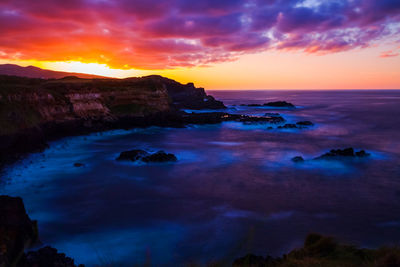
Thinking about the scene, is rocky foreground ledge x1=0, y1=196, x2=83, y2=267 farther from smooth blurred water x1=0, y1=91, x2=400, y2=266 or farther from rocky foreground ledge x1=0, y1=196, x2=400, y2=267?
smooth blurred water x1=0, y1=91, x2=400, y2=266

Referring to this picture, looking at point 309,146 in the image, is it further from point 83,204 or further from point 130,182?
point 83,204

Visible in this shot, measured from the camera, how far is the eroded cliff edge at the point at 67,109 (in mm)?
23906

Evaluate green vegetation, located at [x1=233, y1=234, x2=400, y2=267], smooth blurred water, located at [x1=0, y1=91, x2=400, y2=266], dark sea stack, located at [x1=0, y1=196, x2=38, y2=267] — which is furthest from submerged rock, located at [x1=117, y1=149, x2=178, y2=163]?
green vegetation, located at [x1=233, y1=234, x2=400, y2=267]

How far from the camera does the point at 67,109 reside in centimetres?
3525

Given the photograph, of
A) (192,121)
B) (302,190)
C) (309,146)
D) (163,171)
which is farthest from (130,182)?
(192,121)

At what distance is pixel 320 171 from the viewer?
2098cm

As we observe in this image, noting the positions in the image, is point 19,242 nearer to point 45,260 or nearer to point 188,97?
point 45,260

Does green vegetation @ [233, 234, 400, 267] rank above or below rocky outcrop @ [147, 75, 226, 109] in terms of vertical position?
below

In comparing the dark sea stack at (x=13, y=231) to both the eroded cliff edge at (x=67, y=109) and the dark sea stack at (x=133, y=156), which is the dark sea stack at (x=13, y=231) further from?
the dark sea stack at (x=133, y=156)

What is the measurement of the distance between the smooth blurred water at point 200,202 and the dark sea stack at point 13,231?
1.36m

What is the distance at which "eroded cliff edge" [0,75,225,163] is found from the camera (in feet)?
78.4

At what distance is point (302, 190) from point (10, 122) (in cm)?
2357

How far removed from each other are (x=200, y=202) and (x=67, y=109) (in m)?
26.9

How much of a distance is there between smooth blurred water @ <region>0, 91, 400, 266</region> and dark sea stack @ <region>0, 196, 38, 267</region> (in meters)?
1.36
